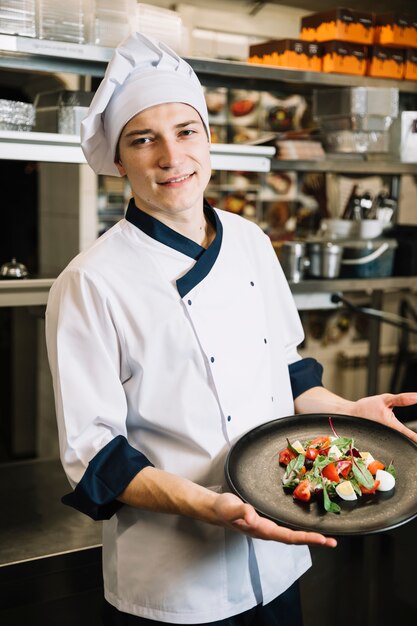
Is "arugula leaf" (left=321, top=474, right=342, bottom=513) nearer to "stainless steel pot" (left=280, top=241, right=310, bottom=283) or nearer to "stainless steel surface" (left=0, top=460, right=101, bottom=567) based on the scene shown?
"stainless steel surface" (left=0, top=460, right=101, bottom=567)

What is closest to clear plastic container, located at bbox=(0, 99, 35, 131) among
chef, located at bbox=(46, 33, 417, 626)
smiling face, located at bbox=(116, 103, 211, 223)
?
chef, located at bbox=(46, 33, 417, 626)

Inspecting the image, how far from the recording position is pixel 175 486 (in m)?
1.20

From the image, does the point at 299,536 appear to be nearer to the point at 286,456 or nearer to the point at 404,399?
the point at 286,456

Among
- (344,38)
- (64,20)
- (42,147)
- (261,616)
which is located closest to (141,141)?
(261,616)

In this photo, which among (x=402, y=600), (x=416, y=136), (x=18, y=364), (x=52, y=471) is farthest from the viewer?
(x=18, y=364)

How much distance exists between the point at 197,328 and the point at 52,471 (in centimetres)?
157

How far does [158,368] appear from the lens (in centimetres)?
132

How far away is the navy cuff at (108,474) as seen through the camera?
123 cm

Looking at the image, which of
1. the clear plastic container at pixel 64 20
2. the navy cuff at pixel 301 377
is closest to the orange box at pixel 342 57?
the clear plastic container at pixel 64 20

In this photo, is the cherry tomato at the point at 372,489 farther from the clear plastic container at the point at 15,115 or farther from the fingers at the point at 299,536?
the clear plastic container at the point at 15,115

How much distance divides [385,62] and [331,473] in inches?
102

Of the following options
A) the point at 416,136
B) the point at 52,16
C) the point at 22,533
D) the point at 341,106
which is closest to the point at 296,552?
the point at 22,533

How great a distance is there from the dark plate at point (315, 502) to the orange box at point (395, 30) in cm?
243

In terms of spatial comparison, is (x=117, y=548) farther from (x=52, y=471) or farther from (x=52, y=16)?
(x=52, y=16)
